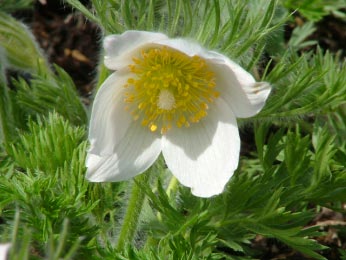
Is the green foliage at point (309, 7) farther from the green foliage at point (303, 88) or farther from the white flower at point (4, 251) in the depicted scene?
the white flower at point (4, 251)

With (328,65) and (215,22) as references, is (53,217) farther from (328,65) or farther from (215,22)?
(328,65)

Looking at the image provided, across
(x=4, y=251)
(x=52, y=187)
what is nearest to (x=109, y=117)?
(x=52, y=187)

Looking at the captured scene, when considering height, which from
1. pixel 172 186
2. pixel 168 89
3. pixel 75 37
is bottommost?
pixel 75 37

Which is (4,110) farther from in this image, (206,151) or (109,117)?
(206,151)

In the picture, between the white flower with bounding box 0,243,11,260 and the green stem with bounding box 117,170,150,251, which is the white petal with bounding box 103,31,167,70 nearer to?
the green stem with bounding box 117,170,150,251

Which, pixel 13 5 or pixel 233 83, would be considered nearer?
pixel 233 83

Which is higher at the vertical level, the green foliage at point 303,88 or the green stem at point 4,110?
the green foliage at point 303,88

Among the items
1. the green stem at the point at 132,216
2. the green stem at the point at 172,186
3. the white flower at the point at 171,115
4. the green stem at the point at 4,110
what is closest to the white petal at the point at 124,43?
the white flower at the point at 171,115

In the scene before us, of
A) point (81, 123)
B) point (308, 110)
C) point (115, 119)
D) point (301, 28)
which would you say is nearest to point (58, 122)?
point (115, 119)
